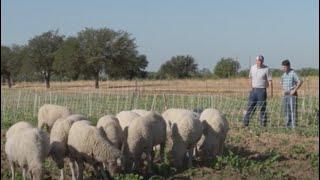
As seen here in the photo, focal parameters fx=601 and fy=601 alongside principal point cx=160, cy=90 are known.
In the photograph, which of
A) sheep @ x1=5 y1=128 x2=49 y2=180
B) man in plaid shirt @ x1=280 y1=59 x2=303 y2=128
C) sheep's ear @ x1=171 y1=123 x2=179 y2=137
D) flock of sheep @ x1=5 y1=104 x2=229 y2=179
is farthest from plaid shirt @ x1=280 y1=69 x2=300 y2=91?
sheep @ x1=5 y1=128 x2=49 y2=180

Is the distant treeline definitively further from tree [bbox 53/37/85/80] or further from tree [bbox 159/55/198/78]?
tree [bbox 159/55/198/78]

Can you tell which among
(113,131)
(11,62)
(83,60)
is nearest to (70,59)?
(83,60)

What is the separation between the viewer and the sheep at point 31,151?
10.1 meters

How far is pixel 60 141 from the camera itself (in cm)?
1101

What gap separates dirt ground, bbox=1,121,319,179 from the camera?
10570mm

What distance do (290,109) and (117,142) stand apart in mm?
6323

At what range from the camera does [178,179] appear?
10438 mm

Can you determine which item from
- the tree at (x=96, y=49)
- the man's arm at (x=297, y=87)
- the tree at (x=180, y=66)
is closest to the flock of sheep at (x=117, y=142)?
the man's arm at (x=297, y=87)

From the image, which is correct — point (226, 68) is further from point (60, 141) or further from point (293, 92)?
point (60, 141)

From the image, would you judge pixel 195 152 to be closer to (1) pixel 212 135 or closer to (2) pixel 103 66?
(1) pixel 212 135

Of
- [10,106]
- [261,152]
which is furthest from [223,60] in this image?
[261,152]

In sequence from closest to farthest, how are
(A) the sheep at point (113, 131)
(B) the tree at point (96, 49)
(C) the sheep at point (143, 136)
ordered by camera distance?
(C) the sheep at point (143, 136) < (A) the sheep at point (113, 131) < (B) the tree at point (96, 49)

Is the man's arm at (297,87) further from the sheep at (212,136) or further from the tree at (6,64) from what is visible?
the tree at (6,64)

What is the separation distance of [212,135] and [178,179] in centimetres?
193
